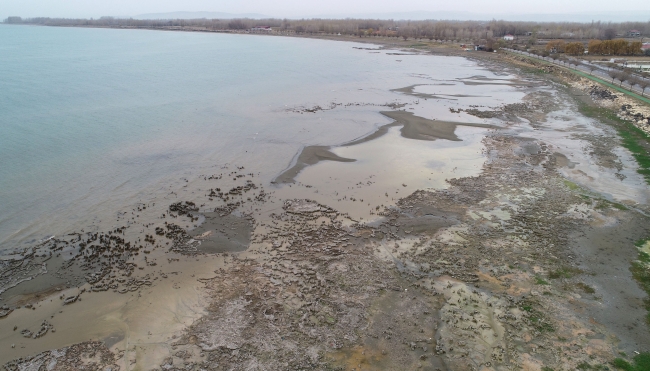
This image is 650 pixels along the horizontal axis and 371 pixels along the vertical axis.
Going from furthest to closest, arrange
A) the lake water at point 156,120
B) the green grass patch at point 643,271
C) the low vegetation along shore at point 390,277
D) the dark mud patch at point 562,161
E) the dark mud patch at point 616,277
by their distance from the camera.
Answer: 1. the dark mud patch at point 562,161
2. the lake water at point 156,120
3. the green grass patch at point 643,271
4. the dark mud patch at point 616,277
5. the low vegetation along shore at point 390,277

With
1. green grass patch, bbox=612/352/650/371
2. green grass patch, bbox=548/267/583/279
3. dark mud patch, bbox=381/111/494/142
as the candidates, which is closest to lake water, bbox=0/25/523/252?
dark mud patch, bbox=381/111/494/142

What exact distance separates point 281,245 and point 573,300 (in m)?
10.3

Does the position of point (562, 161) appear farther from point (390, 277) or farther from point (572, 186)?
point (390, 277)

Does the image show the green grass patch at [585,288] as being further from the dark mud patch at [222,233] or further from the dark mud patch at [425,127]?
the dark mud patch at [425,127]

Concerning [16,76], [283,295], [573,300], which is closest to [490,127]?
[573,300]

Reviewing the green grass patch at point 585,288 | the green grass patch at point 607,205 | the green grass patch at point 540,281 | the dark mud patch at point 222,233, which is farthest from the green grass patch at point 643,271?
the dark mud patch at point 222,233

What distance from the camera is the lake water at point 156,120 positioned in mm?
19584

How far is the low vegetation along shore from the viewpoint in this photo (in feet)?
33.9

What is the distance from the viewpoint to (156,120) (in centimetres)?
→ 3281

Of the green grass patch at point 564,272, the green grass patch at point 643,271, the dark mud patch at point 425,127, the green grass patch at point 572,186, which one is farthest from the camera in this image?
the dark mud patch at point 425,127

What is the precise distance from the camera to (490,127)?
103ft

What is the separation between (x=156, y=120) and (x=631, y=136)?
37578mm

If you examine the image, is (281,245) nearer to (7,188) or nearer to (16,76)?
(7,188)

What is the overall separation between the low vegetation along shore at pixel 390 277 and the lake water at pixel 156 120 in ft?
9.78
